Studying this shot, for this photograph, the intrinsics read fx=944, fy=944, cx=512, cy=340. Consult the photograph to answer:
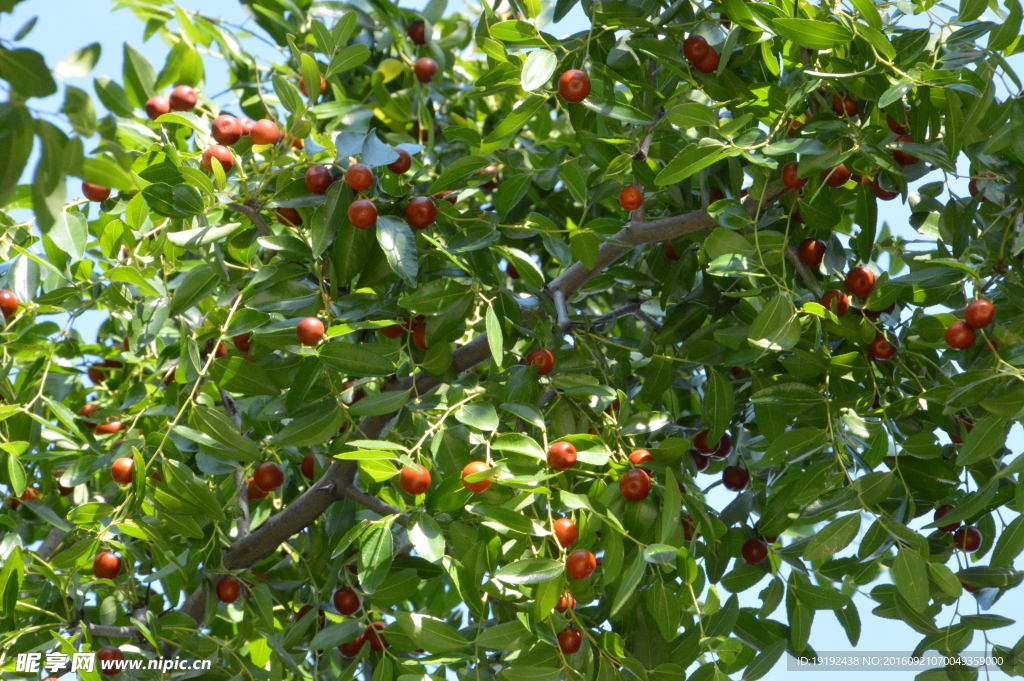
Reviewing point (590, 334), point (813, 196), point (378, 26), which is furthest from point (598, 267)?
point (378, 26)

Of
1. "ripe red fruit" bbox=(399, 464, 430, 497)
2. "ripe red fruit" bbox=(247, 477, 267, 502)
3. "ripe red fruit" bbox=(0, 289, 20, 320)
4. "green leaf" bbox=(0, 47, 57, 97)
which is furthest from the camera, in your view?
"ripe red fruit" bbox=(247, 477, 267, 502)

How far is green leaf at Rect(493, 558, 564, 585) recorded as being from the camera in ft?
4.04

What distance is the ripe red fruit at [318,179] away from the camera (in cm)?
150

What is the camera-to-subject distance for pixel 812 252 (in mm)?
1667

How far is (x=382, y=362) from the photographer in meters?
1.40

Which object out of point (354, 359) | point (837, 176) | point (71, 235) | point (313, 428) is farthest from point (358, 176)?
point (837, 176)

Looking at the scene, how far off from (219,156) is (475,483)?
675 millimetres

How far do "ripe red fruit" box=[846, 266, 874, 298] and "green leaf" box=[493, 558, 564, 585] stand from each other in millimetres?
688

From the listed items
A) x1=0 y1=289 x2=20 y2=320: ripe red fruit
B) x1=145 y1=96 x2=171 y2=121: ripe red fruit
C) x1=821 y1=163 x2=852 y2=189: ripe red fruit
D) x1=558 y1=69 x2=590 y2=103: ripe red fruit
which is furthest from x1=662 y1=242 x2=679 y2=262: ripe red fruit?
x1=0 y1=289 x2=20 y2=320: ripe red fruit

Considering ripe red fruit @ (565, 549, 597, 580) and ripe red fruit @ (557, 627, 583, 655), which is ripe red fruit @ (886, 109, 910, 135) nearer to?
ripe red fruit @ (565, 549, 597, 580)

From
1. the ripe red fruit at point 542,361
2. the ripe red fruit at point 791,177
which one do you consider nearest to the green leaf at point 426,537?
the ripe red fruit at point 542,361

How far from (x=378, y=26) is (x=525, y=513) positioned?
1.33 meters

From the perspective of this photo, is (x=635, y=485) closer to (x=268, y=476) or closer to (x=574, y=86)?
(x=574, y=86)

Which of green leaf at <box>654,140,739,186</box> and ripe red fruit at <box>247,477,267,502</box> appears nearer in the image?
green leaf at <box>654,140,739,186</box>
